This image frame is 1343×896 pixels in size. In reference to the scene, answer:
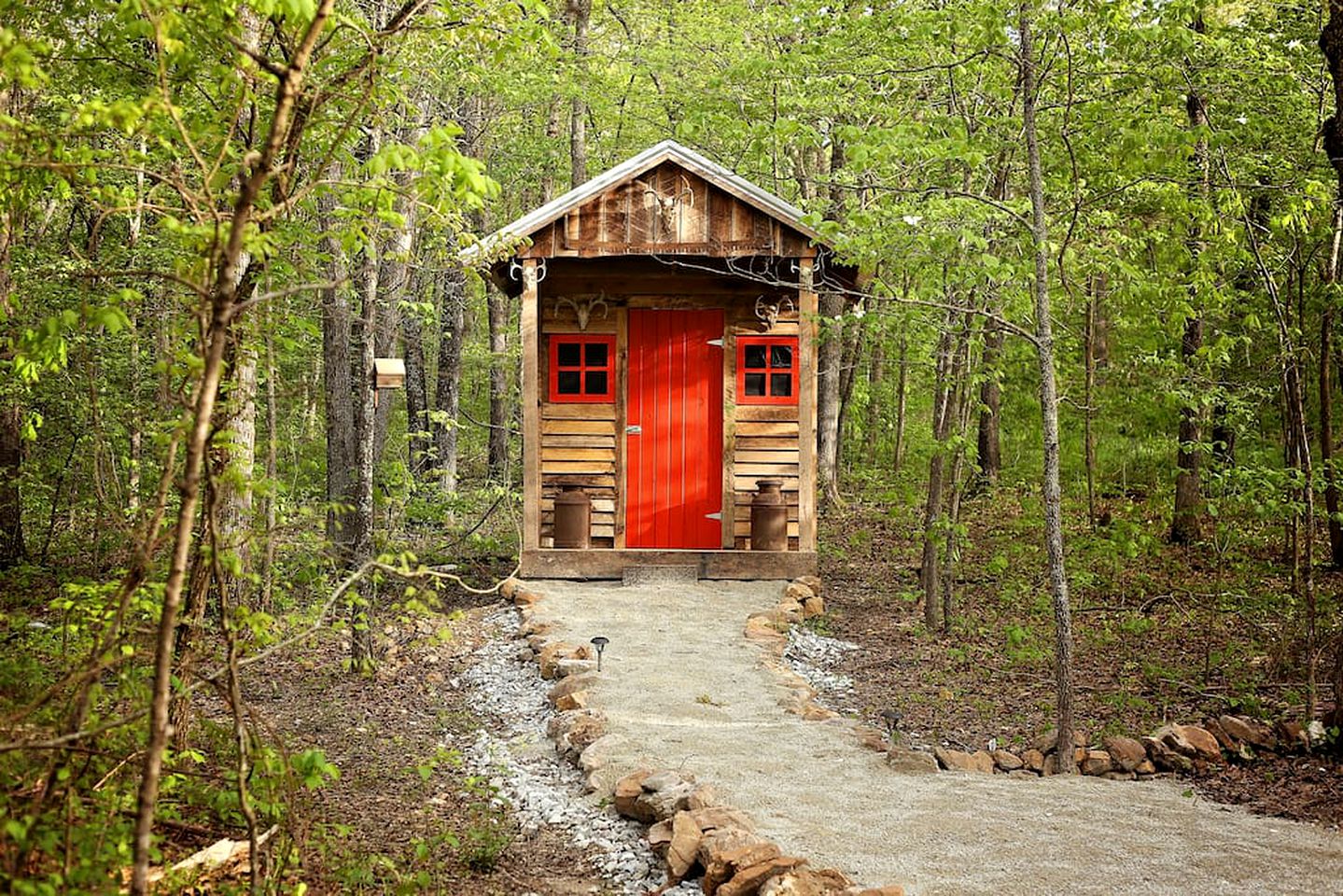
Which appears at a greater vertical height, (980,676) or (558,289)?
(558,289)

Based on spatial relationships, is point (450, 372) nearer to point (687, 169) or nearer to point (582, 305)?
point (582, 305)

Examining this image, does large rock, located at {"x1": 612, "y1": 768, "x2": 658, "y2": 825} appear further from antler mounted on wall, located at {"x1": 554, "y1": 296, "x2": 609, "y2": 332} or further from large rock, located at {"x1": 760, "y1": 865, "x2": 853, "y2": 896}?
antler mounted on wall, located at {"x1": 554, "y1": 296, "x2": 609, "y2": 332}

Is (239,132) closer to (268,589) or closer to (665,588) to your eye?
(268,589)

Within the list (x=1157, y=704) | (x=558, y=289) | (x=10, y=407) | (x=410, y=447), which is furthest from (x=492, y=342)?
(x=1157, y=704)

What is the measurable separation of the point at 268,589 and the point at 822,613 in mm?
5202

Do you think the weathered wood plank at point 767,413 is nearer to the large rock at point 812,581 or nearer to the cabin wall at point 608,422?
the cabin wall at point 608,422

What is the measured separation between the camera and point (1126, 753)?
6.74m

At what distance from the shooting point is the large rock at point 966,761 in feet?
22.0

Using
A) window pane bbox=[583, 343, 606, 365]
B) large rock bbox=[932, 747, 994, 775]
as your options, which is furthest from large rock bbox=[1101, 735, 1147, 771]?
window pane bbox=[583, 343, 606, 365]

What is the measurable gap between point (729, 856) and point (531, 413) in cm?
721

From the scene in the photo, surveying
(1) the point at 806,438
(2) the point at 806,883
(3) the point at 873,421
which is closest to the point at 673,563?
(1) the point at 806,438

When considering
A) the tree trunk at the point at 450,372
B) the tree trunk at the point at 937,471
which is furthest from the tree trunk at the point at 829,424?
the tree trunk at the point at 937,471

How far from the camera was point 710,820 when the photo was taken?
17.4ft

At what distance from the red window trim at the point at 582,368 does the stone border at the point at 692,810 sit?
3508 mm
